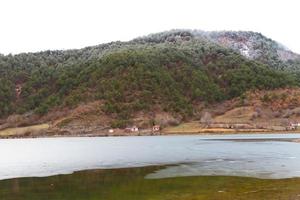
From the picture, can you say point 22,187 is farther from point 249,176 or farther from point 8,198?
point 249,176

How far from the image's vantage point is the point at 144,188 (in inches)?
2077

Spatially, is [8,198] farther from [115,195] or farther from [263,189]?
[263,189]

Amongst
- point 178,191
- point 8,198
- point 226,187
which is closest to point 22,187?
point 8,198

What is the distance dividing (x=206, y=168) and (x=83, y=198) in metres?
30.0

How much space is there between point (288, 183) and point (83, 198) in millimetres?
20728

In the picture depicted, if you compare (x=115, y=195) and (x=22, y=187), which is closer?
(x=115, y=195)

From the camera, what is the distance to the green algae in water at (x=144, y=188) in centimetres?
4578

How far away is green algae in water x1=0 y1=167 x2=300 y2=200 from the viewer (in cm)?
4578

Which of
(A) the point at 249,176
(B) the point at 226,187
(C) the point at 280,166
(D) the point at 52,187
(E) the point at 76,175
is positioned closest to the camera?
(B) the point at 226,187

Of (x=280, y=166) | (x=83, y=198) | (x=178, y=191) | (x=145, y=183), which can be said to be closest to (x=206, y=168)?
(x=280, y=166)

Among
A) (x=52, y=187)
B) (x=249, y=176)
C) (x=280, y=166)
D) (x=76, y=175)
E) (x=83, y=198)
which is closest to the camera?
(x=83, y=198)

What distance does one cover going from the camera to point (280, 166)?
240ft

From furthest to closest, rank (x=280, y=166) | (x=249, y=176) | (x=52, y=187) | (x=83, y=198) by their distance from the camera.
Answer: (x=280, y=166) → (x=249, y=176) → (x=52, y=187) → (x=83, y=198)

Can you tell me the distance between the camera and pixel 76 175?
225 ft
